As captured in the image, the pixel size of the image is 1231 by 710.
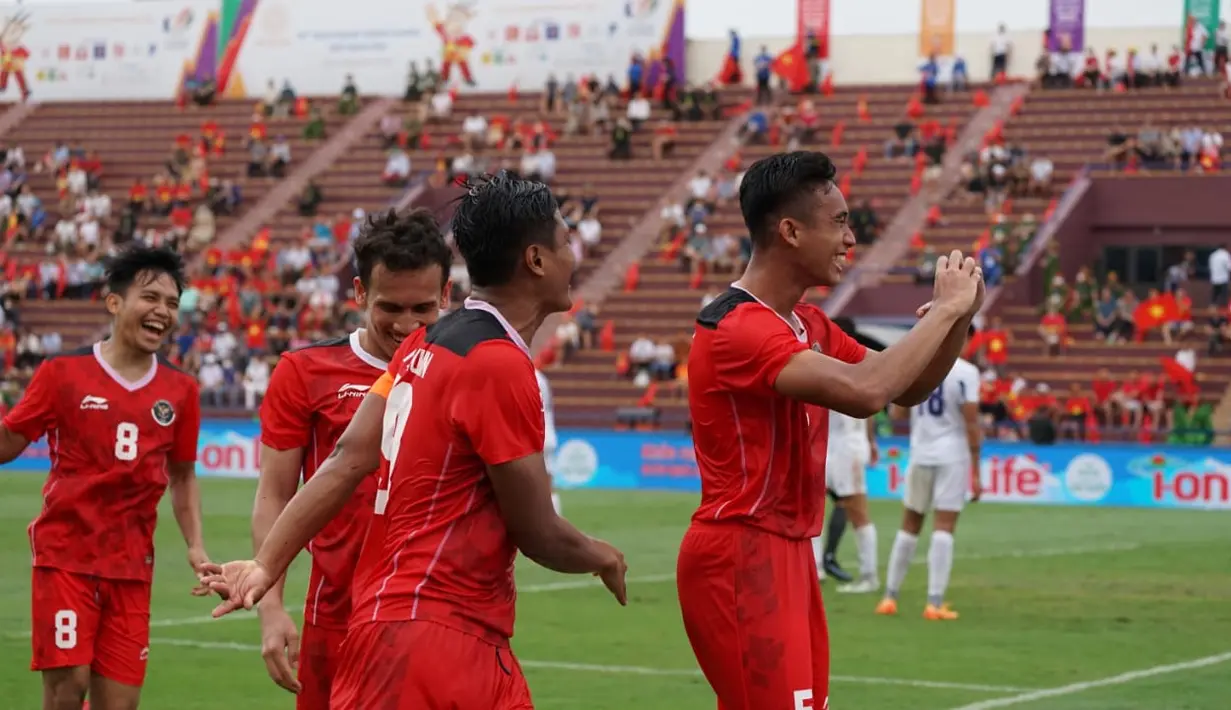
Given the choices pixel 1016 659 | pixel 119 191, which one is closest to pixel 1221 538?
pixel 1016 659

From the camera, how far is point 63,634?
834cm

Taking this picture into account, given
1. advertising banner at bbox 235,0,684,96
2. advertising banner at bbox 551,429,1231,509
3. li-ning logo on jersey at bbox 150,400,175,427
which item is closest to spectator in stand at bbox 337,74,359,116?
advertising banner at bbox 235,0,684,96

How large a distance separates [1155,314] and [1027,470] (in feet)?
33.4

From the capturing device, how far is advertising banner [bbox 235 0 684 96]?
56.2m

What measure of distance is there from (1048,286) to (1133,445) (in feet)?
37.7

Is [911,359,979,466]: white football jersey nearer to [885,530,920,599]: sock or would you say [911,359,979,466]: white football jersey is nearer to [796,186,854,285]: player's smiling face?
[885,530,920,599]: sock

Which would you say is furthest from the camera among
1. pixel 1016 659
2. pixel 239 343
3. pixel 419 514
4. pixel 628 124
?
pixel 628 124

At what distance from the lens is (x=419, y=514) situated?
5.18 meters

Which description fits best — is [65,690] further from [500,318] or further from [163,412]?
[500,318]

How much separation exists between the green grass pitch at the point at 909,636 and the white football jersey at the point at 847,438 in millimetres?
1355

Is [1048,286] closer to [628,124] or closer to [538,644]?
[628,124]

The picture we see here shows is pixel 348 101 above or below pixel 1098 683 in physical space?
above

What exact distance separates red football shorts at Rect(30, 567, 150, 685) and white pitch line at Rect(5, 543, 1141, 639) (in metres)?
3.39

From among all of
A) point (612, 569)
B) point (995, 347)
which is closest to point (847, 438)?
point (612, 569)
